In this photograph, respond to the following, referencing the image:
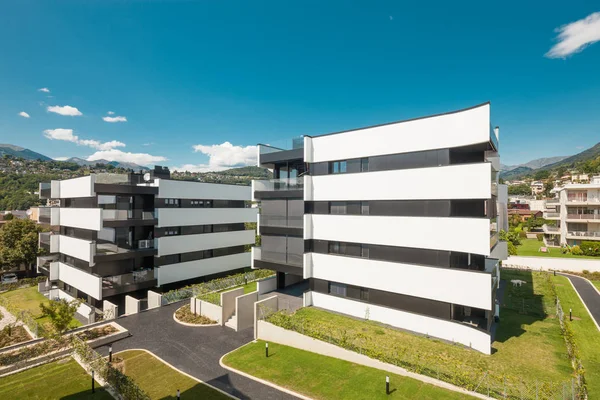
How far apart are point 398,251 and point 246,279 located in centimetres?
1715

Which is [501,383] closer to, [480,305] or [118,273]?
[480,305]

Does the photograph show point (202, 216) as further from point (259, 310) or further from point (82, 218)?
point (259, 310)

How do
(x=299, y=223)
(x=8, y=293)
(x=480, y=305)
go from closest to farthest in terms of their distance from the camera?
1. (x=480, y=305)
2. (x=299, y=223)
3. (x=8, y=293)

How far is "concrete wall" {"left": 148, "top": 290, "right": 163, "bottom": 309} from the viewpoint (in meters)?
23.3

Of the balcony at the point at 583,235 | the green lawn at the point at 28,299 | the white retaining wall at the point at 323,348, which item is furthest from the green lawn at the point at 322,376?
the balcony at the point at 583,235

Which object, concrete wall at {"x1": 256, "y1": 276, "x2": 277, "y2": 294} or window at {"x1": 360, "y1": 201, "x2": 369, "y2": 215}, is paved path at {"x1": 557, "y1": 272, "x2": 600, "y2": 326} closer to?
window at {"x1": 360, "y1": 201, "x2": 369, "y2": 215}

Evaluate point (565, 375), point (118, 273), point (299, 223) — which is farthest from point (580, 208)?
point (118, 273)

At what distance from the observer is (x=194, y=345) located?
17.2m

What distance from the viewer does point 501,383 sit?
36.7 ft

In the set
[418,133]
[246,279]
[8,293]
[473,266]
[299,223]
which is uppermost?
[418,133]

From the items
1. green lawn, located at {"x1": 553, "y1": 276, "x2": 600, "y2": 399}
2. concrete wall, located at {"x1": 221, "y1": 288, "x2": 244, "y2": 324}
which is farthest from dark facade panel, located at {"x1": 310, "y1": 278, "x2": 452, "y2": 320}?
concrete wall, located at {"x1": 221, "y1": 288, "x2": 244, "y2": 324}

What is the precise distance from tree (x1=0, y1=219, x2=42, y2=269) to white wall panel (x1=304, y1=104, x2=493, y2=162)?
40.8 metres

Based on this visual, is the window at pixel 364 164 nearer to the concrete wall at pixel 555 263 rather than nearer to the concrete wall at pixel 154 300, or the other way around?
the concrete wall at pixel 154 300

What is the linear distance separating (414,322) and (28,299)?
127ft
